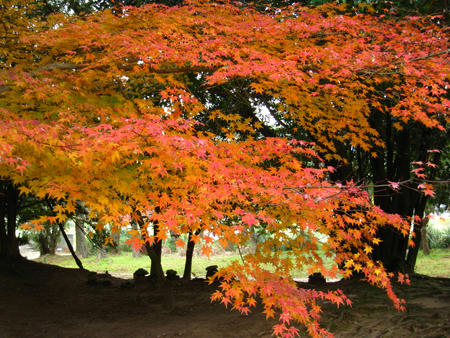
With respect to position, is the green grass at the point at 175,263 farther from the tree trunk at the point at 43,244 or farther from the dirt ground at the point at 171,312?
the dirt ground at the point at 171,312

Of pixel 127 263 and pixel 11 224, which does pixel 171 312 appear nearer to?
pixel 11 224

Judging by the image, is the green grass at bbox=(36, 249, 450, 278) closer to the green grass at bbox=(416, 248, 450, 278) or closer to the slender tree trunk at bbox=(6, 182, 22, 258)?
the green grass at bbox=(416, 248, 450, 278)

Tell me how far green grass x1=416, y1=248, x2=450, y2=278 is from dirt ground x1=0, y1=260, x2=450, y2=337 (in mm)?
5443

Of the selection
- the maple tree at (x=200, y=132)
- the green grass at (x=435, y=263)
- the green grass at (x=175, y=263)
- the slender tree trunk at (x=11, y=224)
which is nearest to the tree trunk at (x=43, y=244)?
the green grass at (x=175, y=263)

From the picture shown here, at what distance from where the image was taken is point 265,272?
157 inches

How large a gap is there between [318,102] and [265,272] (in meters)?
3.54

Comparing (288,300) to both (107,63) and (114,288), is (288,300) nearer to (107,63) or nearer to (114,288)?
(107,63)

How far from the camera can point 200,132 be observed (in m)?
4.85

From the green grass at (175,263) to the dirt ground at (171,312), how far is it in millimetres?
5209

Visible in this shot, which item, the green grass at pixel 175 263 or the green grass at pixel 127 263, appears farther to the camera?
the green grass at pixel 127 263

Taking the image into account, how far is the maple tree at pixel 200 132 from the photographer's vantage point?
3662 mm

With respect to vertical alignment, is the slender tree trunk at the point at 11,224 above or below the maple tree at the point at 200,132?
below

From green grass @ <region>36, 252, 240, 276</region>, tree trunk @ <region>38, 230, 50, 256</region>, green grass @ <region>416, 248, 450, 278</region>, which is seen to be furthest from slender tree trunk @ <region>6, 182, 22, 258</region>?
green grass @ <region>416, 248, 450, 278</region>

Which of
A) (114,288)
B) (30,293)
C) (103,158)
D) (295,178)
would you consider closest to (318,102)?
(295,178)
